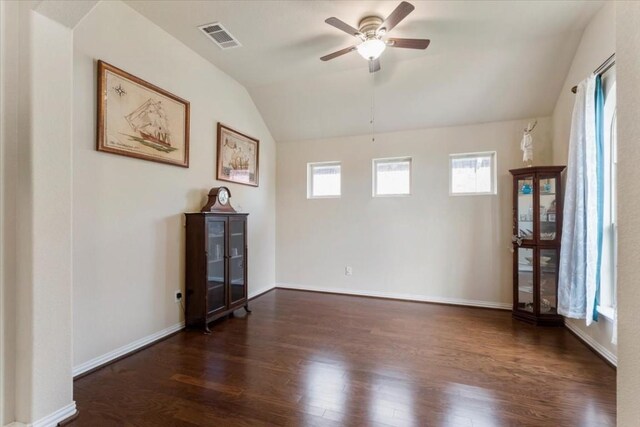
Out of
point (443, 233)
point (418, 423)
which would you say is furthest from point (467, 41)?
point (418, 423)

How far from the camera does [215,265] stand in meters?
3.25

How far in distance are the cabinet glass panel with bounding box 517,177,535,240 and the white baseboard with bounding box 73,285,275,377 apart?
4164 millimetres

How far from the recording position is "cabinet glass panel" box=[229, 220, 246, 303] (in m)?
3.48

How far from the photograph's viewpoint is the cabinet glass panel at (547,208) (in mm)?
3309

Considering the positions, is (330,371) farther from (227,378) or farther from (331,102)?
(331,102)

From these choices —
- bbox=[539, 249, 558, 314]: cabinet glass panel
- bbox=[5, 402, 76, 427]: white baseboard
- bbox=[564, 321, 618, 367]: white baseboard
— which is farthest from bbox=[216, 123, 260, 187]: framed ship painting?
bbox=[564, 321, 618, 367]: white baseboard

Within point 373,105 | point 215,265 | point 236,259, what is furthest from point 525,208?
point 215,265

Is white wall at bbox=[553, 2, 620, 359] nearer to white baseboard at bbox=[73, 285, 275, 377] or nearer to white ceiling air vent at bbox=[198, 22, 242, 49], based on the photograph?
white ceiling air vent at bbox=[198, 22, 242, 49]

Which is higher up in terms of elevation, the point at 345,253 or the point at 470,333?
the point at 345,253

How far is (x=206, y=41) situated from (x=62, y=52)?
1.59m

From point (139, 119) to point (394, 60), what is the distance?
9.25 feet

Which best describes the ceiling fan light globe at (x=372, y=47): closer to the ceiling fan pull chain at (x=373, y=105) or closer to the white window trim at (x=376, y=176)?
the ceiling fan pull chain at (x=373, y=105)

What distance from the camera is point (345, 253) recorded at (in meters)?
4.66

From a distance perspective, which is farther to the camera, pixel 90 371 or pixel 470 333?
pixel 470 333
